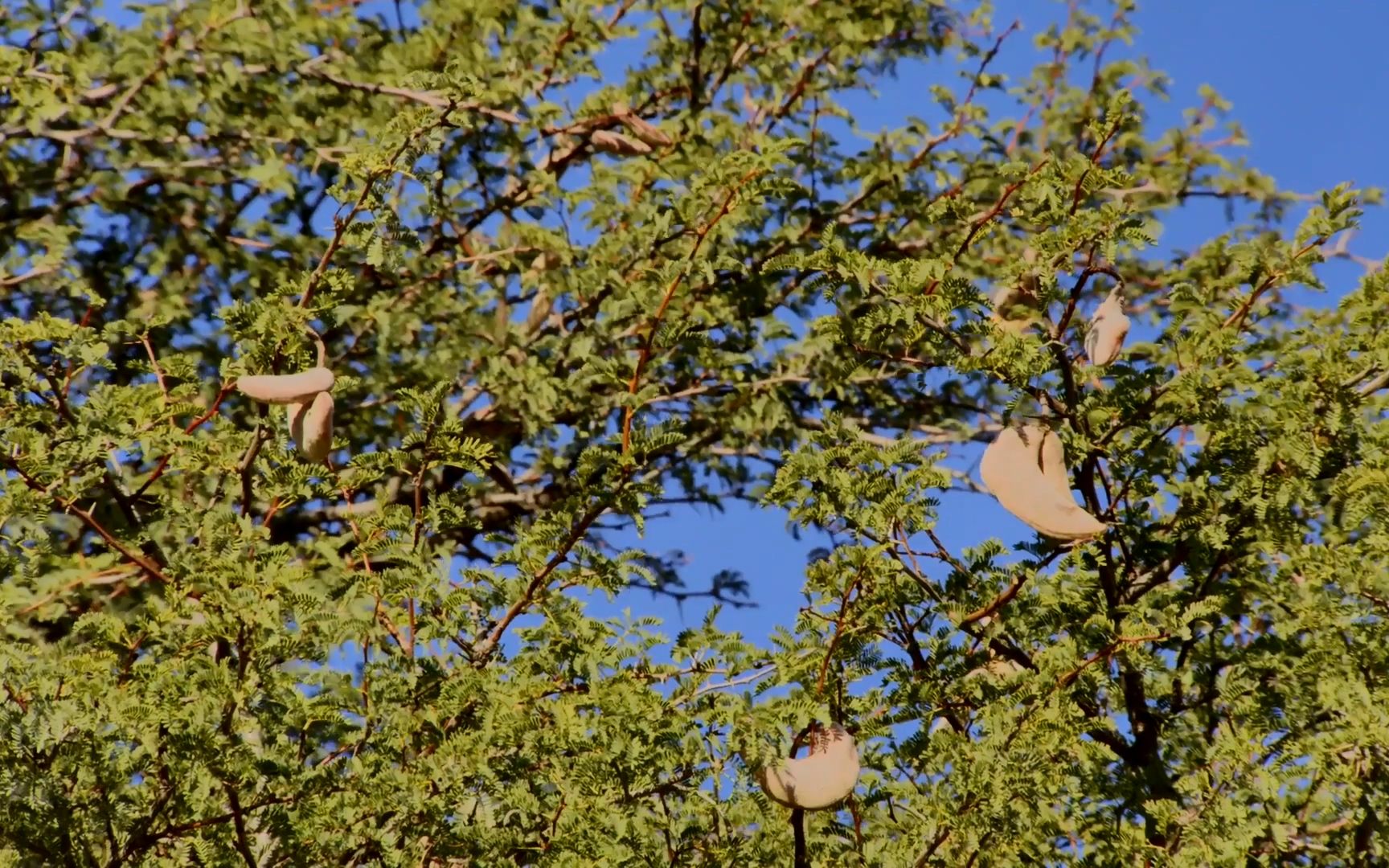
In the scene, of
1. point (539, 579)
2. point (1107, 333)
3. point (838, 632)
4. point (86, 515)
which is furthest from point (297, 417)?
point (1107, 333)

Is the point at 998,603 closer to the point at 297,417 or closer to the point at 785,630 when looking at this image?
the point at 785,630

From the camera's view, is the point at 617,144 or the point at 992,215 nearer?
the point at 992,215

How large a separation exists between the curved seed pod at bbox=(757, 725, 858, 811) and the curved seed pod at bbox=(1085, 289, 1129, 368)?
1.03 meters

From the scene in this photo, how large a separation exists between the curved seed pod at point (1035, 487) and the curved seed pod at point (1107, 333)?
24 cm

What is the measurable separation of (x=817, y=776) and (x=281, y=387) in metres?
1.42

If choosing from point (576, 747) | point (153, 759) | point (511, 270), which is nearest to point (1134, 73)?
point (511, 270)

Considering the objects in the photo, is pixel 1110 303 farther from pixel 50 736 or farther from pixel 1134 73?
pixel 1134 73

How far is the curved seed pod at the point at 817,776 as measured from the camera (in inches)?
115

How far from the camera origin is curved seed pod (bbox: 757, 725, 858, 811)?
9.56ft

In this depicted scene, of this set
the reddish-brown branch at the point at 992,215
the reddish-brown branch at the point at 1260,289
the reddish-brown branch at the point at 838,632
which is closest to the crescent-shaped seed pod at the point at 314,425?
the reddish-brown branch at the point at 838,632

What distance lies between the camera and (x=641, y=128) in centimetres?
595

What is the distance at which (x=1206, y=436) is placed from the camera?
12.9ft

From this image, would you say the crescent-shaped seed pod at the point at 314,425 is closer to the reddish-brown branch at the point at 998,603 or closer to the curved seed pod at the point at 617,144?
the reddish-brown branch at the point at 998,603

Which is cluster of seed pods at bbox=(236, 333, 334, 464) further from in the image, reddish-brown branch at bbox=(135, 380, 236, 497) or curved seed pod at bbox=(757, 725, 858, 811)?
curved seed pod at bbox=(757, 725, 858, 811)
